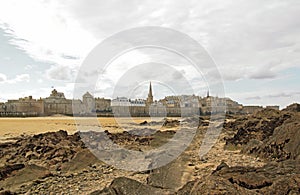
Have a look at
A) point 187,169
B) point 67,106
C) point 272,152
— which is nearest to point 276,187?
point 187,169

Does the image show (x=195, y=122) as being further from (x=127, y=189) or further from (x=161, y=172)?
(x=127, y=189)

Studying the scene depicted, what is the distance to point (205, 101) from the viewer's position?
74.9 meters

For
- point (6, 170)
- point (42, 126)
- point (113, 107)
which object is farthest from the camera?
point (113, 107)

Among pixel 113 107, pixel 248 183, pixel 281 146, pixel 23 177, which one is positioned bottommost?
pixel 23 177

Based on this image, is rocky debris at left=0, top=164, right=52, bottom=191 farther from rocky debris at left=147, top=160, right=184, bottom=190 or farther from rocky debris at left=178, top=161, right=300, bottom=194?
rocky debris at left=178, top=161, right=300, bottom=194

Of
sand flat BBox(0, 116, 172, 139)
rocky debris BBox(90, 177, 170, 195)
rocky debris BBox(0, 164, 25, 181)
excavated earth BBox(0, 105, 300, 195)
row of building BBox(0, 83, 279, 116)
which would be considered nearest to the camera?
excavated earth BBox(0, 105, 300, 195)

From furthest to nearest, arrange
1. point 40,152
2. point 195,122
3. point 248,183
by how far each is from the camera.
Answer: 1. point 195,122
2. point 40,152
3. point 248,183

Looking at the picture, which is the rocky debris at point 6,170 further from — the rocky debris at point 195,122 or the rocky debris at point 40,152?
the rocky debris at point 195,122

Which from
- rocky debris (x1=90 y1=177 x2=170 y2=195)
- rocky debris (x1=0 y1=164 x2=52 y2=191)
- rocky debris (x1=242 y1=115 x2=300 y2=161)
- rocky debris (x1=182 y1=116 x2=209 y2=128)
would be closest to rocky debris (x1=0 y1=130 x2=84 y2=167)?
rocky debris (x1=0 y1=164 x2=52 y2=191)

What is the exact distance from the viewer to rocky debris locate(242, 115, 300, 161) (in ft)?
31.9

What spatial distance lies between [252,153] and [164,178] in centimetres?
569

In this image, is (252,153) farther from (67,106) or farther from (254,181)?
(67,106)

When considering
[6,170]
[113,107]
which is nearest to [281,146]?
[6,170]

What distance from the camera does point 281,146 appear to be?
10.6 meters
